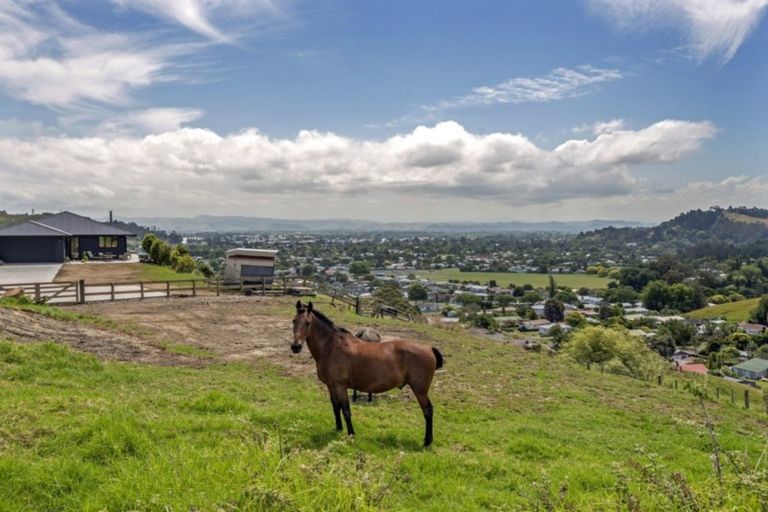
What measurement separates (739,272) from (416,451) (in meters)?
172

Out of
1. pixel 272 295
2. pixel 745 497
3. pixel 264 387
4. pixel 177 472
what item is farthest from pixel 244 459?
pixel 272 295

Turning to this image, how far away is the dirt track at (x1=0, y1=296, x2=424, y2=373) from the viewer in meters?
13.5

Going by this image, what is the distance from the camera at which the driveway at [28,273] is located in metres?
32.4

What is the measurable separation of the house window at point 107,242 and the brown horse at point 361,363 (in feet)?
177

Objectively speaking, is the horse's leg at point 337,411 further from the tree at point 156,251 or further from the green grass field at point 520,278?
the green grass field at point 520,278

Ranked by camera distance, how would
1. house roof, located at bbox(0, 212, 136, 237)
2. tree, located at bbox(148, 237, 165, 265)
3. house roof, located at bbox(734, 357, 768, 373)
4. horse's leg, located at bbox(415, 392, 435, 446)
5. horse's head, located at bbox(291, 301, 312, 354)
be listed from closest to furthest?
horse's head, located at bbox(291, 301, 312, 354) < horse's leg, located at bbox(415, 392, 435, 446) < house roof, located at bbox(0, 212, 136, 237) < tree, located at bbox(148, 237, 165, 265) < house roof, located at bbox(734, 357, 768, 373)

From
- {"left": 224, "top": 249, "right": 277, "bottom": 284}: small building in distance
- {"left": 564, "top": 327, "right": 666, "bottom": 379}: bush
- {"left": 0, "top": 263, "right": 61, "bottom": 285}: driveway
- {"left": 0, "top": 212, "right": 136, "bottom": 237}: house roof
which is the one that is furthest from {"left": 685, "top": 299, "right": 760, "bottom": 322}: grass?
{"left": 0, "top": 263, "right": 61, "bottom": 285}: driveway

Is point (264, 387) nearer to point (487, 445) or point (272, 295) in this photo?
point (487, 445)

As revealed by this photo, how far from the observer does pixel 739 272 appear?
14000 cm

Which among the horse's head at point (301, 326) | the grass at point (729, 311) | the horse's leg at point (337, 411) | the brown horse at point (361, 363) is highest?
the horse's head at point (301, 326)

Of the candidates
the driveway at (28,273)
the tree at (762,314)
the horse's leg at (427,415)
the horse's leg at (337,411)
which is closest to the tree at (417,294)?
the tree at (762,314)

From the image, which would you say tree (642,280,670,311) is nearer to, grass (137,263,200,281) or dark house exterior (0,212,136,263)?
grass (137,263,200,281)

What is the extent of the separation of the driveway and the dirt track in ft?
42.4

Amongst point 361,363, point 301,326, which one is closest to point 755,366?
point 361,363
